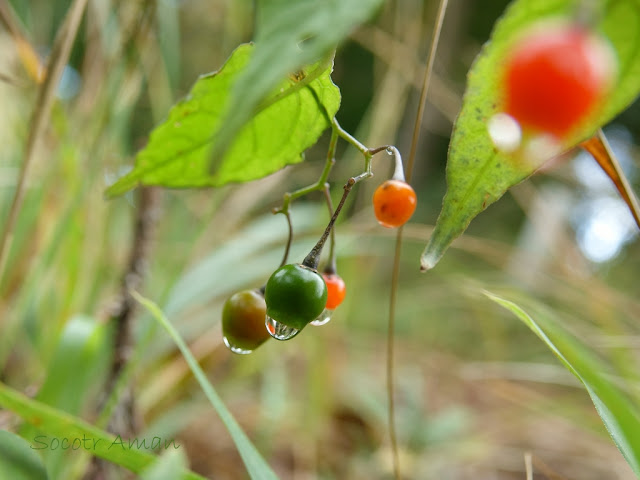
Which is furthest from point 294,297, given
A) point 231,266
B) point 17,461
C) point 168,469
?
point 231,266

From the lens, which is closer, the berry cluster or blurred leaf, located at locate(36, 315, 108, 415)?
the berry cluster

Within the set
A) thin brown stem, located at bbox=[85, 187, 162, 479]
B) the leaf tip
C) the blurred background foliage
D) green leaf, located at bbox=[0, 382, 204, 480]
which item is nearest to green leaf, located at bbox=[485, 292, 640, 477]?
the leaf tip

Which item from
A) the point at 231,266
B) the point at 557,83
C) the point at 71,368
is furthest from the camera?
the point at 231,266

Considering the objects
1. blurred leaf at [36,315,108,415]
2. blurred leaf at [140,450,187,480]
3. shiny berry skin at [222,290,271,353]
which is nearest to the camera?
blurred leaf at [140,450,187,480]

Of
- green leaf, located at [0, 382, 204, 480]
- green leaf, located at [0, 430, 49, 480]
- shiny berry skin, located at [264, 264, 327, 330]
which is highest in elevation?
shiny berry skin, located at [264, 264, 327, 330]

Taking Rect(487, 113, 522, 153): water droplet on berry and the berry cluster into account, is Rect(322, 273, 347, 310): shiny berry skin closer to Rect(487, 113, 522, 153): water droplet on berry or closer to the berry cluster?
the berry cluster

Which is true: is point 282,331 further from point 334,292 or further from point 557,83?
point 557,83

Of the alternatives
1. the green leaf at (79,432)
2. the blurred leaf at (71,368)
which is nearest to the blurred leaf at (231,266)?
the blurred leaf at (71,368)
